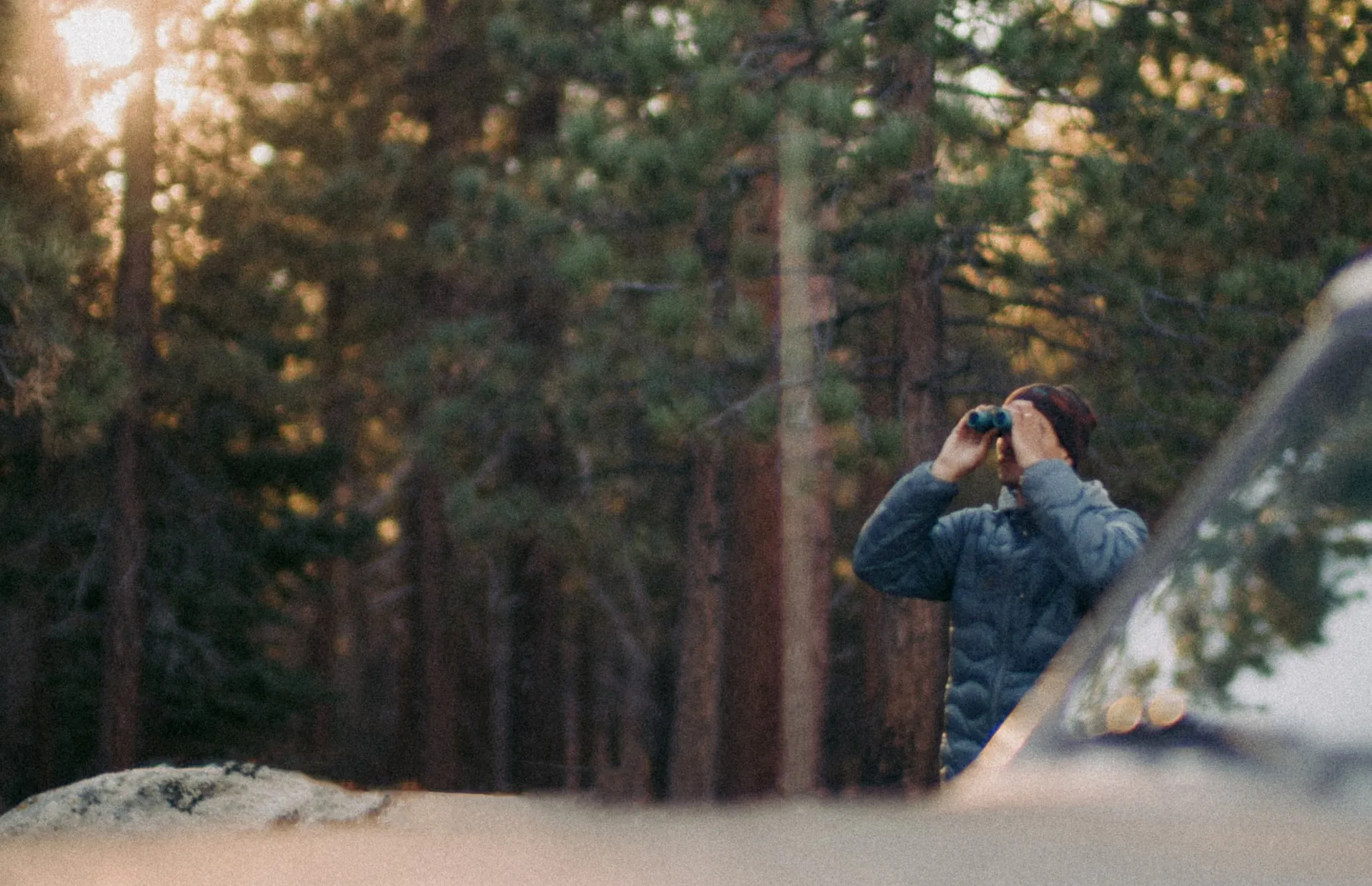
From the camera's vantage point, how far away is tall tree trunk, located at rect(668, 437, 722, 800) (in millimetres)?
17172

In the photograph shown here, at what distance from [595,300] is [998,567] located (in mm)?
10775

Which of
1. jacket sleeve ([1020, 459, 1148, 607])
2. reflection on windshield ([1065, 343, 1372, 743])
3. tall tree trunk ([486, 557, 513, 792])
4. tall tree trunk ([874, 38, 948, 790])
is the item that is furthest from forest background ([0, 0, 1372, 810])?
reflection on windshield ([1065, 343, 1372, 743])

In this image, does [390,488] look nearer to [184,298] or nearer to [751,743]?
[184,298]

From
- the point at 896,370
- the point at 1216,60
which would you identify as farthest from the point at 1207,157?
the point at 896,370

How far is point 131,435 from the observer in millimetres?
15992

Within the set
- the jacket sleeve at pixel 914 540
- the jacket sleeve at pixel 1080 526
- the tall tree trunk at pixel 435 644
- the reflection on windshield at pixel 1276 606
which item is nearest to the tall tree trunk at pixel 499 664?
the tall tree trunk at pixel 435 644

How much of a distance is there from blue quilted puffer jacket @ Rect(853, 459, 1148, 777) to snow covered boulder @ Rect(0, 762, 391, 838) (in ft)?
10.2

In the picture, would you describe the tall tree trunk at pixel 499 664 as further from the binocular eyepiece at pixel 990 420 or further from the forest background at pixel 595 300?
the binocular eyepiece at pixel 990 420

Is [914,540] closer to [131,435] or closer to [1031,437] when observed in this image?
[1031,437]

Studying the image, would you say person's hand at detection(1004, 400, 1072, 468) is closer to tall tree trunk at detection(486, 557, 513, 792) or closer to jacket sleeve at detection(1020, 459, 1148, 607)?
jacket sleeve at detection(1020, 459, 1148, 607)

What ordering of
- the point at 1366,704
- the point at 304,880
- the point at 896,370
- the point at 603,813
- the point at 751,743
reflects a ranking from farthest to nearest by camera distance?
the point at 751,743 < the point at 896,370 < the point at 603,813 < the point at 1366,704 < the point at 304,880

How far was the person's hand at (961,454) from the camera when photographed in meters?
3.96

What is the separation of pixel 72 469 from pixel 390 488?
14119 mm

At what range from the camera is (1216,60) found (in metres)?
12.4
